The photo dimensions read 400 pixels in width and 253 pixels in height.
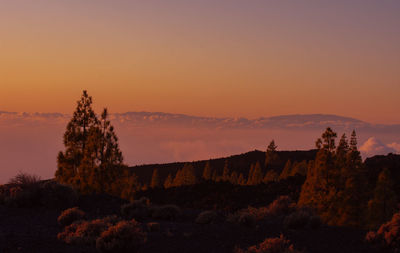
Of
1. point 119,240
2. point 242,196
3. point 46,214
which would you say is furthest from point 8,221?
point 242,196

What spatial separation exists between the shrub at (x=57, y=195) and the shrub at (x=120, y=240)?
10.4 metres

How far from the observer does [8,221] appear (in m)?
16.2

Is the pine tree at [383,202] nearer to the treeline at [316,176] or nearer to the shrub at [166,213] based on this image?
the treeline at [316,176]

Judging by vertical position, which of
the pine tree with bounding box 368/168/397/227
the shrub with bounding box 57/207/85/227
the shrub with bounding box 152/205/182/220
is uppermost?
the shrub with bounding box 57/207/85/227

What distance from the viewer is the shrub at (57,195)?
20328mm

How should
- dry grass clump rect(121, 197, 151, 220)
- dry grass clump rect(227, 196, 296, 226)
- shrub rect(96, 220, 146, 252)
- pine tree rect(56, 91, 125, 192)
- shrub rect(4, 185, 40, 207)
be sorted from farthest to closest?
1. pine tree rect(56, 91, 125, 192)
2. shrub rect(4, 185, 40, 207)
3. dry grass clump rect(121, 197, 151, 220)
4. dry grass clump rect(227, 196, 296, 226)
5. shrub rect(96, 220, 146, 252)

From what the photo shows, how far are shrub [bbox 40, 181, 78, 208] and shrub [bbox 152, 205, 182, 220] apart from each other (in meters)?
4.82

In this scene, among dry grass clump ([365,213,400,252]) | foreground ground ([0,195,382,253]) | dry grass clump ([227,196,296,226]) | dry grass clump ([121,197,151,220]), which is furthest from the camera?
dry grass clump ([121,197,151,220])

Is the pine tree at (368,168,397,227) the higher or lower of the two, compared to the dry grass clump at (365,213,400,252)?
lower

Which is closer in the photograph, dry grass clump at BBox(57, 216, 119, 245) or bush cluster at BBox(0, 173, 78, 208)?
dry grass clump at BBox(57, 216, 119, 245)

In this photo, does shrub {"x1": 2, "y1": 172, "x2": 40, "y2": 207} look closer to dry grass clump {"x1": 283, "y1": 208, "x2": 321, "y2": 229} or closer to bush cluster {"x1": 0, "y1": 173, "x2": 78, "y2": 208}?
bush cluster {"x1": 0, "y1": 173, "x2": 78, "y2": 208}

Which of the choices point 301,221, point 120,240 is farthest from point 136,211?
point 120,240

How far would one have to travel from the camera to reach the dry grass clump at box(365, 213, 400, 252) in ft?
41.1

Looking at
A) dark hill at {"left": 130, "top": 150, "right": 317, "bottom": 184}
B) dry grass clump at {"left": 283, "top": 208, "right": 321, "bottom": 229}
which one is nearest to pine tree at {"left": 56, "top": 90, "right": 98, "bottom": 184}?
dry grass clump at {"left": 283, "top": 208, "right": 321, "bottom": 229}
